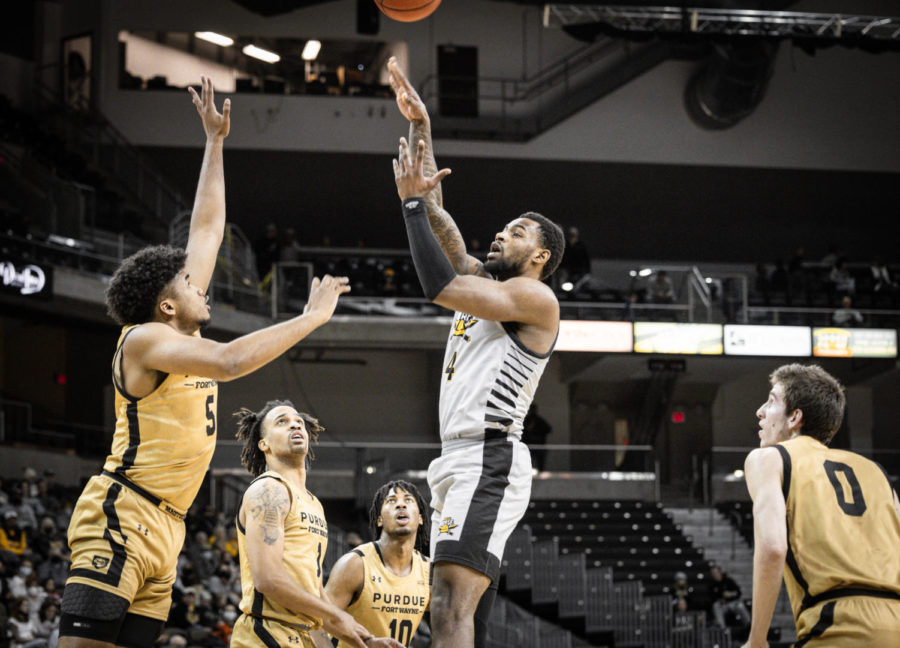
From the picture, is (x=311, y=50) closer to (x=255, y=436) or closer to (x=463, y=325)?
(x=255, y=436)

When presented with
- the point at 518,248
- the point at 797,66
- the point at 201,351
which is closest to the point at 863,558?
the point at 518,248

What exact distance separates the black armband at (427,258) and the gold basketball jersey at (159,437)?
101 centimetres

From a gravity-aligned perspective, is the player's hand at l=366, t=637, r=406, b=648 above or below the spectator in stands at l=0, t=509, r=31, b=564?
above

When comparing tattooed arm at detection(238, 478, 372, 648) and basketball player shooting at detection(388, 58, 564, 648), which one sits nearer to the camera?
basketball player shooting at detection(388, 58, 564, 648)

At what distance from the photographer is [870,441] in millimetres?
26125

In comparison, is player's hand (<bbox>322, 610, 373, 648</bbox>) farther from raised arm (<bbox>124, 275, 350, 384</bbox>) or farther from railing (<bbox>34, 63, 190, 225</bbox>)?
railing (<bbox>34, 63, 190, 225</bbox>)

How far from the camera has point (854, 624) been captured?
3754mm

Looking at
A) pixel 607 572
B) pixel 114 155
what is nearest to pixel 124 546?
pixel 607 572

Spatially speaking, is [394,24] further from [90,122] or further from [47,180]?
[47,180]

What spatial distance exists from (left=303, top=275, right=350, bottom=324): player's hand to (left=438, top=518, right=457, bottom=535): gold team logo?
0.95 meters

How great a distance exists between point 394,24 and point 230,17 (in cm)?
351

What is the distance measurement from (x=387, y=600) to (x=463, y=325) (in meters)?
1.82

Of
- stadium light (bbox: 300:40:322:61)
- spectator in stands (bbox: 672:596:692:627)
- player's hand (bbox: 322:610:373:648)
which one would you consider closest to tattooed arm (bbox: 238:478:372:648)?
player's hand (bbox: 322:610:373:648)

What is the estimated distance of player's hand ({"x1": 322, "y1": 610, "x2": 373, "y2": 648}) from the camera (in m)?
4.71
